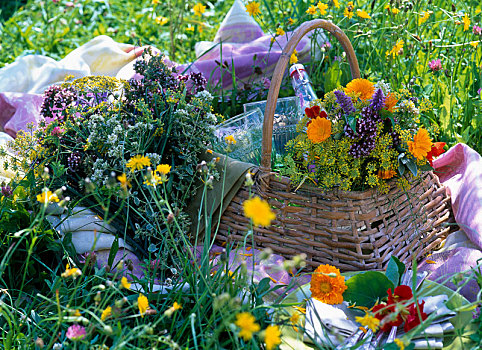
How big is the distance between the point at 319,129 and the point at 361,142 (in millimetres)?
125

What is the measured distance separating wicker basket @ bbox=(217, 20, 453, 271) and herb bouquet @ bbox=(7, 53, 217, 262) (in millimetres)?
220

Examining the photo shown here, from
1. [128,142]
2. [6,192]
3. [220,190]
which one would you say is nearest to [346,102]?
[220,190]

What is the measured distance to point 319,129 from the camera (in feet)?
4.76

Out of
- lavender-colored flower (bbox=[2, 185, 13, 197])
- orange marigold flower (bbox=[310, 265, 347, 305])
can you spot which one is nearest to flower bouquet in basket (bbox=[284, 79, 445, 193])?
orange marigold flower (bbox=[310, 265, 347, 305])

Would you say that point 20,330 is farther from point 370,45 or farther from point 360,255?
point 370,45

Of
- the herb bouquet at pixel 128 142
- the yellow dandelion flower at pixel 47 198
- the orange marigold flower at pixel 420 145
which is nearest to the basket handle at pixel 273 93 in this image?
the herb bouquet at pixel 128 142

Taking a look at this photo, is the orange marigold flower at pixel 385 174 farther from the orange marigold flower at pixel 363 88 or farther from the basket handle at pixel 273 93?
the basket handle at pixel 273 93

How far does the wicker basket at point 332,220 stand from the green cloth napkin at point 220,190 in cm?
3

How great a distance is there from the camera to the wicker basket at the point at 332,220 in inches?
58.1

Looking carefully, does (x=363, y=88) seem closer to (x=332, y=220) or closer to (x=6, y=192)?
(x=332, y=220)

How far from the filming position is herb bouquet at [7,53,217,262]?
1545 millimetres

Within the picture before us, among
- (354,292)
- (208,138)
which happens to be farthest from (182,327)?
(208,138)

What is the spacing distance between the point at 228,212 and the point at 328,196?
0.34m

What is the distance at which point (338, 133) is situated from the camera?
147 cm
